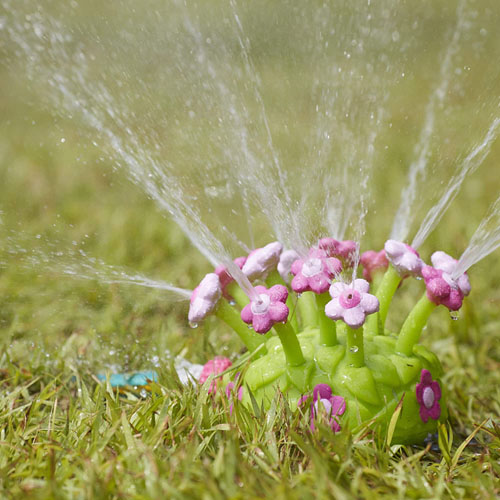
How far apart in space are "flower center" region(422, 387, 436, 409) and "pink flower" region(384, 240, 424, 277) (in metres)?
0.28

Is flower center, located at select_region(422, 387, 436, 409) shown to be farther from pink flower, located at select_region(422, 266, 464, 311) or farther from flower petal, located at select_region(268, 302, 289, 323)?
flower petal, located at select_region(268, 302, 289, 323)

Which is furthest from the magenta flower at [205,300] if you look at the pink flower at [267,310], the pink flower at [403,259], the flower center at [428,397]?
the flower center at [428,397]

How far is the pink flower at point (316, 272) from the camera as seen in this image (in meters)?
1.50

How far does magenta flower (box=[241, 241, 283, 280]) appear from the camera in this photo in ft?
5.46

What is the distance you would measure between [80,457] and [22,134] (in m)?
3.69

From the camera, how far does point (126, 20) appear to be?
311 centimetres

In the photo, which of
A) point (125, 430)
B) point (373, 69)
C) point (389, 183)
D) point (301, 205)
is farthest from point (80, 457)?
point (389, 183)

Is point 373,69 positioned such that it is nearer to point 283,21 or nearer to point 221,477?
point 283,21

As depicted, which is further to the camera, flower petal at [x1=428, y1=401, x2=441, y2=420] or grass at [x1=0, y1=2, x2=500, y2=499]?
flower petal at [x1=428, y1=401, x2=441, y2=420]

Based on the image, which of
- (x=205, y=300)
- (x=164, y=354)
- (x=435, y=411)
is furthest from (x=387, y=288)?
(x=164, y=354)

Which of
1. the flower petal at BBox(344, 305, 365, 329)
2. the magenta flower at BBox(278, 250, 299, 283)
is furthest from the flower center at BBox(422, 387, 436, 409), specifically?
the magenta flower at BBox(278, 250, 299, 283)

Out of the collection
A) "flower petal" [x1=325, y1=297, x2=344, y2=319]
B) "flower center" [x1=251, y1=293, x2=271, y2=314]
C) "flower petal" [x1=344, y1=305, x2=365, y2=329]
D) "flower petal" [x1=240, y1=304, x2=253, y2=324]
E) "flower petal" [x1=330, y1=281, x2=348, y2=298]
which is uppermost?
"flower center" [x1=251, y1=293, x2=271, y2=314]

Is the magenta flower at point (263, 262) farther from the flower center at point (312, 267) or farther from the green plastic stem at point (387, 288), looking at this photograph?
the green plastic stem at point (387, 288)

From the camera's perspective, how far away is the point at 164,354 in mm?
2062
